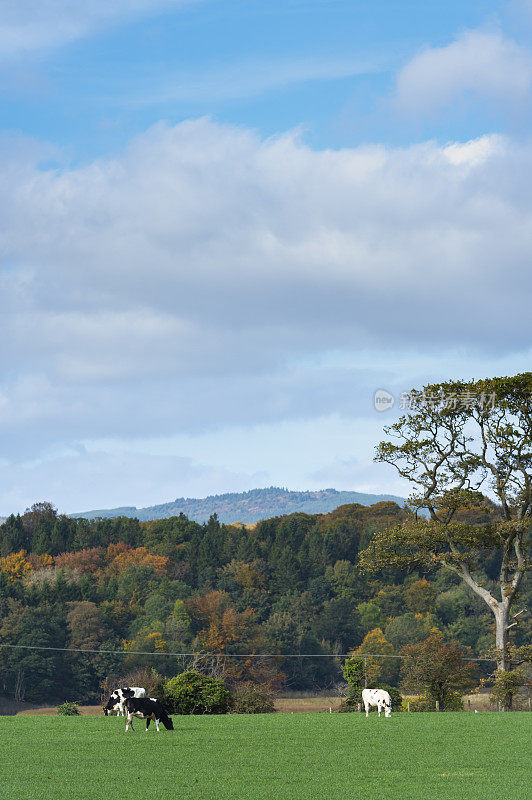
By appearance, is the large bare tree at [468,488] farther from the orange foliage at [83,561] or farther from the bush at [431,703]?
the orange foliage at [83,561]

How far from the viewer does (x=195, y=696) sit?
2577 centimetres

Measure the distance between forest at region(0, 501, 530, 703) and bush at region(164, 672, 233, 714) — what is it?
35.9m

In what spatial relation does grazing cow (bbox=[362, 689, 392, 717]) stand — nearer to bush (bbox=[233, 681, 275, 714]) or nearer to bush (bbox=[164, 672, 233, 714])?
bush (bbox=[164, 672, 233, 714])

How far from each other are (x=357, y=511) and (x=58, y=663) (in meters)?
48.2

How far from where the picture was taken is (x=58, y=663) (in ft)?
217

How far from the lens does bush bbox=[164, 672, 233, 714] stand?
2548cm

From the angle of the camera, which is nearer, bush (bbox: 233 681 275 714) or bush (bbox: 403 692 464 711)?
bush (bbox: 233 681 275 714)

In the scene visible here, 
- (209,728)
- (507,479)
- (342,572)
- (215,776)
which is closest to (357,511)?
(342,572)

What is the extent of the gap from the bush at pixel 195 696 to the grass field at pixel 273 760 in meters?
5.48

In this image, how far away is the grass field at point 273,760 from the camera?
36.4 feet

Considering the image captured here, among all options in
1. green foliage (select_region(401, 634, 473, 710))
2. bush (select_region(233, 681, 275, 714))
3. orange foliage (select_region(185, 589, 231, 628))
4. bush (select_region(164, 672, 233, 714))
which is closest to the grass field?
bush (select_region(164, 672, 233, 714))

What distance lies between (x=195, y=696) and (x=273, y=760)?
1267cm

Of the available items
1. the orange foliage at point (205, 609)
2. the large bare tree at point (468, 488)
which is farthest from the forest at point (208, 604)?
the large bare tree at point (468, 488)

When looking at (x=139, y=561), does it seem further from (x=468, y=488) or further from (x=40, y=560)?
(x=468, y=488)
